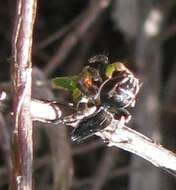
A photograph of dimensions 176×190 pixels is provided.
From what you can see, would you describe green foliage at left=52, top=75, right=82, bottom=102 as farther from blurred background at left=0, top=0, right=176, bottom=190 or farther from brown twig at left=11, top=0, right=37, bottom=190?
blurred background at left=0, top=0, right=176, bottom=190

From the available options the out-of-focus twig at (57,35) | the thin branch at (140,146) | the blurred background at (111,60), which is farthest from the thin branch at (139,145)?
the out-of-focus twig at (57,35)

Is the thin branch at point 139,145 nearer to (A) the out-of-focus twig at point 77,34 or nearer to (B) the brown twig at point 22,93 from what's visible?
(B) the brown twig at point 22,93

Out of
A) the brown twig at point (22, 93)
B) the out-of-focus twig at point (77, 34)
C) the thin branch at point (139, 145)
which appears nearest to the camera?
the brown twig at point (22, 93)

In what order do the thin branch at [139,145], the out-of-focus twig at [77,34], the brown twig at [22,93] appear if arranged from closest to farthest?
1. the brown twig at [22,93]
2. the thin branch at [139,145]
3. the out-of-focus twig at [77,34]

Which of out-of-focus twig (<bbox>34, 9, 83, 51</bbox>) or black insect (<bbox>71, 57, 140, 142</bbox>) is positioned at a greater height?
out-of-focus twig (<bbox>34, 9, 83, 51</bbox>)

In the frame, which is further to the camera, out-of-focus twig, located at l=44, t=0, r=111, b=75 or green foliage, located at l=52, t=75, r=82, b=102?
out-of-focus twig, located at l=44, t=0, r=111, b=75

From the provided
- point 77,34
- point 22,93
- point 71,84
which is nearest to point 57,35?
point 77,34

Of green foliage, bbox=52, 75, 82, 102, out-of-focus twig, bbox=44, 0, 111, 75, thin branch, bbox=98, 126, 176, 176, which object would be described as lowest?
thin branch, bbox=98, 126, 176, 176

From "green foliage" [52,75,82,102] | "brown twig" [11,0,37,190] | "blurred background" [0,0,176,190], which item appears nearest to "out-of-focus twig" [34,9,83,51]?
"blurred background" [0,0,176,190]
